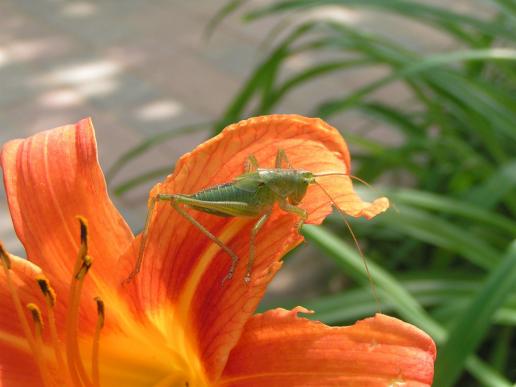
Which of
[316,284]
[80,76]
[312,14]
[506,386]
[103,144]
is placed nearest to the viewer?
[506,386]

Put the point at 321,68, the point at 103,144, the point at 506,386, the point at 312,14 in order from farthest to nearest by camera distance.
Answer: the point at 312,14 < the point at 103,144 < the point at 321,68 < the point at 506,386

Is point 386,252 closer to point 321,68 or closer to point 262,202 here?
point 321,68

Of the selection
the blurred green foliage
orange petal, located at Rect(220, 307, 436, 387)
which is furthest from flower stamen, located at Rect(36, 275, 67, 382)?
the blurred green foliage

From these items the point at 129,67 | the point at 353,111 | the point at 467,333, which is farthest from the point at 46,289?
the point at 129,67

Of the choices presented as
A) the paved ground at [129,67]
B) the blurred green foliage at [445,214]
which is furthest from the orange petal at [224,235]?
the paved ground at [129,67]

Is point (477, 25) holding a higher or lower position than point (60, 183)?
lower

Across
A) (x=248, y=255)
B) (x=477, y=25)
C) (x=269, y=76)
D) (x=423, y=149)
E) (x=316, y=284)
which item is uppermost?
(x=248, y=255)

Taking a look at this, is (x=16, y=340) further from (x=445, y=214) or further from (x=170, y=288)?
(x=445, y=214)

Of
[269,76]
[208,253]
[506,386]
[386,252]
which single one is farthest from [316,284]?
[208,253]
